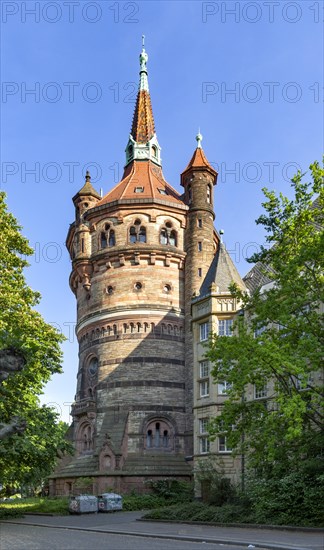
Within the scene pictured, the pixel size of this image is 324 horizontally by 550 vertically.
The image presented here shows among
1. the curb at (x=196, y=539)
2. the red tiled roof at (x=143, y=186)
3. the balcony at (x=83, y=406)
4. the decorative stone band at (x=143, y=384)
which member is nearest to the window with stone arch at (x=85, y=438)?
the balcony at (x=83, y=406)

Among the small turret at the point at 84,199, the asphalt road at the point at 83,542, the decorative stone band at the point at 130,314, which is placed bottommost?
the asphalt road at the point at 83,542

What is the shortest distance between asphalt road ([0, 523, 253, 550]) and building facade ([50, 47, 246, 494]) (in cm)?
2376

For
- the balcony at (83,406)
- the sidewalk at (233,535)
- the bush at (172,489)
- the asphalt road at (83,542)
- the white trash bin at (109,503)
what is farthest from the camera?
the balcony at (83,406)

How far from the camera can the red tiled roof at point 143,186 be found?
56.5 meters

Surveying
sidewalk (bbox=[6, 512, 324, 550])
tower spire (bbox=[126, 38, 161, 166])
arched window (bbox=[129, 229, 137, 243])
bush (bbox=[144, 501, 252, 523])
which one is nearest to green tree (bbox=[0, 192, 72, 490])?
sidewalk (bbox=[6, 512, 324, 550])

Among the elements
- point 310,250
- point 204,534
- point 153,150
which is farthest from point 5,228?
point 153,150

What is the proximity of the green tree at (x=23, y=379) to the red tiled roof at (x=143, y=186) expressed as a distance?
83.9 ft

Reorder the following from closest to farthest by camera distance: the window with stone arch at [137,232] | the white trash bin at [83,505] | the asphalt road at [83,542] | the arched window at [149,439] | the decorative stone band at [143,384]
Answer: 1. the asphalt road at [83,542]
2. the white trash bin at [83,505]
3. the arched window at [149,439]
4. the decorative stone band at [143,384]
5. the window with stone arch at [137,232]

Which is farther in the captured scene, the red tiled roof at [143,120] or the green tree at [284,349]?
the red tiled roof at [143,120]

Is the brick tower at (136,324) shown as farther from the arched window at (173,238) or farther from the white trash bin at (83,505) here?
the white trash bin at (83,505)

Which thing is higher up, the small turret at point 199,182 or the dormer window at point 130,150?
the dormer window at point 130,150

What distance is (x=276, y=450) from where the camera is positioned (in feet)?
76.3

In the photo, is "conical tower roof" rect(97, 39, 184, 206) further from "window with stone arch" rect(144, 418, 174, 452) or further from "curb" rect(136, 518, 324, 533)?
"curb" rect(136, 518, 324, 533)

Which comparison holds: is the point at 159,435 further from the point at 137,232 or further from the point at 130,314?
the point at 137,232
